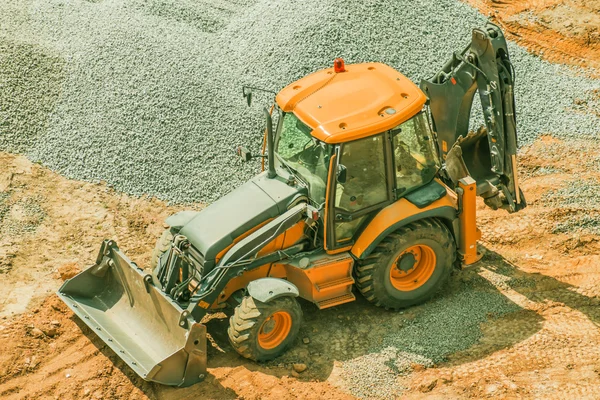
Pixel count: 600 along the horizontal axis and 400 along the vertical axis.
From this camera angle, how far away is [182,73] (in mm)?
12781

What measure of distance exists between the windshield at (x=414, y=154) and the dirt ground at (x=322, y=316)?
5.30 ft

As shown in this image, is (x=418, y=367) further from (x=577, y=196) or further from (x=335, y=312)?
(x=577, y=196)

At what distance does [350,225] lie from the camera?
28.9 ft

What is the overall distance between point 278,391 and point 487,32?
15.7 ft

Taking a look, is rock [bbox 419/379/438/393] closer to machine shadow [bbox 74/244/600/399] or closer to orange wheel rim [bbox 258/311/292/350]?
machine shadow [bbox 74/244/600/399]

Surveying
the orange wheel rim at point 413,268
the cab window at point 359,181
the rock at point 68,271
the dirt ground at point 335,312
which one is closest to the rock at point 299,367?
the dirt ground at point 335,312

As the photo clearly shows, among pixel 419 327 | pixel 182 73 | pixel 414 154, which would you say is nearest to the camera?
pixel 414 154

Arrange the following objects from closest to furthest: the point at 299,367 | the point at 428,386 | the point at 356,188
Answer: the point at 428,386
the point at 299,367
the point at 356,188

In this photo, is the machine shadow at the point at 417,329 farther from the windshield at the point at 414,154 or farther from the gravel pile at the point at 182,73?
the gravel pile at the point at 182,73

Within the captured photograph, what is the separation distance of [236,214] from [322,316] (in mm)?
1705

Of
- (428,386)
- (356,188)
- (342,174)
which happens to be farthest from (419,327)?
(342,174)

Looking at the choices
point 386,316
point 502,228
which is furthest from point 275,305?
point 502,228

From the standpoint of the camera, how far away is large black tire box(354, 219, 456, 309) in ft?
29.3

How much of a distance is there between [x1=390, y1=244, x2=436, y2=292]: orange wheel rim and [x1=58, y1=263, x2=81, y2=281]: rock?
4.08m
